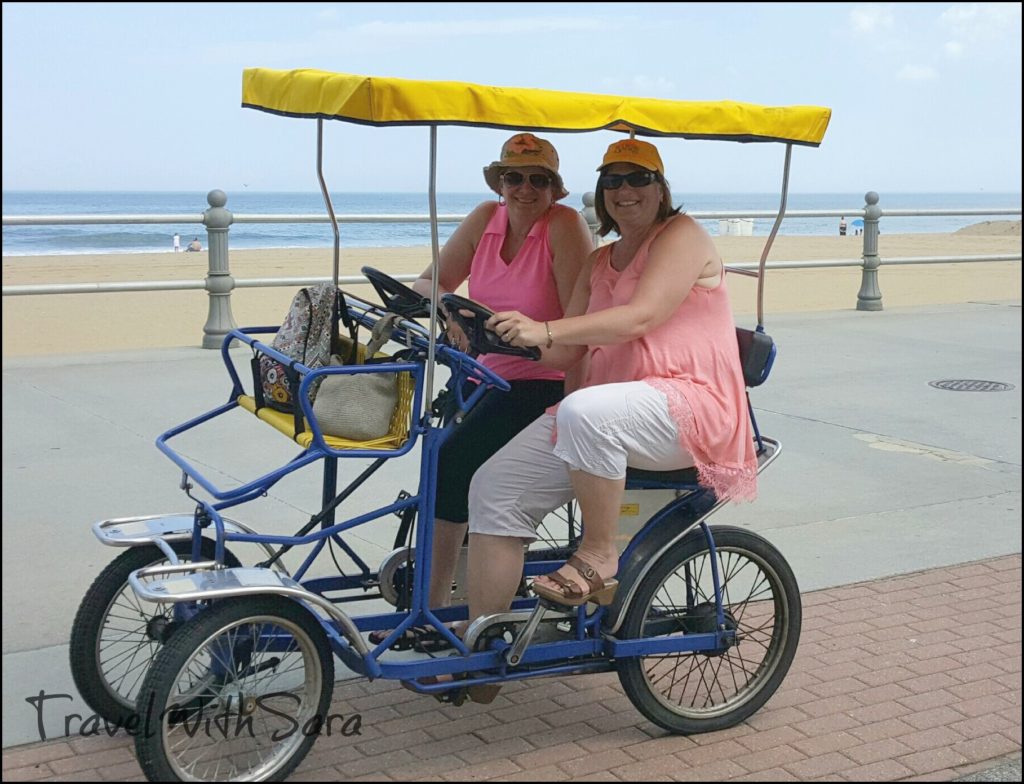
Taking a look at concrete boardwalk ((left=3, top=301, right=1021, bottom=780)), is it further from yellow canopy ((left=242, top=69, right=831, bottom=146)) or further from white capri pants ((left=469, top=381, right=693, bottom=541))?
yellow canopy ((left=242, top=69, right=831, bottom=146))

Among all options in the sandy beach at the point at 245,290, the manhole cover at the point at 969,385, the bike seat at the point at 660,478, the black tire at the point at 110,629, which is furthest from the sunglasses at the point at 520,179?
the sandy beach at the point at 245,290

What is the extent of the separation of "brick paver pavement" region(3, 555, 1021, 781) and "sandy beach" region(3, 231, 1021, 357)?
8.52 meters

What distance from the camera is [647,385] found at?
4.10m

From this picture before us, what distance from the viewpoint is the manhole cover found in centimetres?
1020

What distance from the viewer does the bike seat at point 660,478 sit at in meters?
4.26

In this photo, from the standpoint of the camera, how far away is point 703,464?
4.20m

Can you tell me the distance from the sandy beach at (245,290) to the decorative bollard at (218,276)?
134 cm

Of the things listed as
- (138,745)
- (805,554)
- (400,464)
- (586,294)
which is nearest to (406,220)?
(400,464)

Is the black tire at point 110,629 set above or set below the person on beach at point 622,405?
below

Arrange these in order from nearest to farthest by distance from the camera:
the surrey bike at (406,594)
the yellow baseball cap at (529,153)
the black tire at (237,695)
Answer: the black tire at (237,695), the surrey bike at (406,594), the yellow baseball cap at (529,153)

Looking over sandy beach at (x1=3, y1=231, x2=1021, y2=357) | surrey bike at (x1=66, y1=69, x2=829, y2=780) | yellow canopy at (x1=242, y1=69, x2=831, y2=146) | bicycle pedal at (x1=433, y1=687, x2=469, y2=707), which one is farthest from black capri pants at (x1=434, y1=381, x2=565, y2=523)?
sandy beach at (x1=3, y1=231, x2=1021, y2=357)

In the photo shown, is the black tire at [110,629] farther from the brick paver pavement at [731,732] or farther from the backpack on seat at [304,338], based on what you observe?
the backpack on seat at [304,338]

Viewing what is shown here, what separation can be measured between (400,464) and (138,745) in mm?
4276

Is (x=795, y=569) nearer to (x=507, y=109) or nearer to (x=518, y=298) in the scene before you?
(x=518, y=298)
